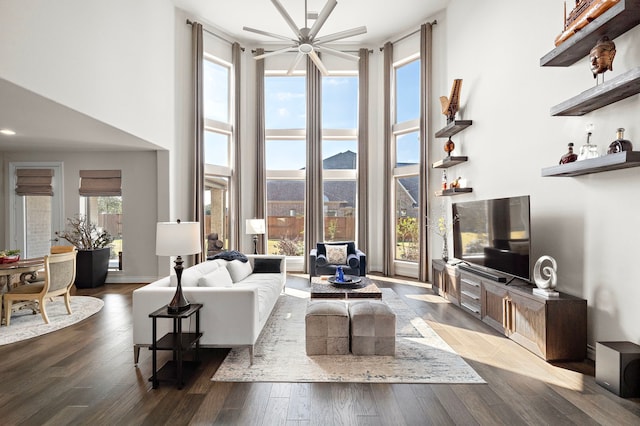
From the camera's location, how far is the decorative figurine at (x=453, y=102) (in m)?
5.59

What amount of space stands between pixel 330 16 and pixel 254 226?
449 centimetres

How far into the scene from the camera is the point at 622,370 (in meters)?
2.52

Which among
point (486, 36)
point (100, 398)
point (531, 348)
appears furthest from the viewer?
point (486, 36)

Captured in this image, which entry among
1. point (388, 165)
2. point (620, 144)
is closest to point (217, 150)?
point (388, 165)

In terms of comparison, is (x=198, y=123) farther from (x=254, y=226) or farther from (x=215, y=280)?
(x=215, y=280)

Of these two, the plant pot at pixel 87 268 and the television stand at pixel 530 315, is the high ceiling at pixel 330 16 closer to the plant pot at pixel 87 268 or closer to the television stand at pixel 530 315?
the plant pot at pixel 87 268

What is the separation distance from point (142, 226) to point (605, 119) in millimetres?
7067

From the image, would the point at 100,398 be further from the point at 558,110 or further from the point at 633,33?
the point at 633,33

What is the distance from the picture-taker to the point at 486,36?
5004 millimetres

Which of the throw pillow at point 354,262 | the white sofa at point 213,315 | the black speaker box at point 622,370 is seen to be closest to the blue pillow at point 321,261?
the throw pillow at point 354,262

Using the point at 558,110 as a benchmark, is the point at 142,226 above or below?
below

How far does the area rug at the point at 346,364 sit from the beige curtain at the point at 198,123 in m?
3.68

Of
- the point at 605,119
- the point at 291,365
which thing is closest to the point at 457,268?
the point at 605,119

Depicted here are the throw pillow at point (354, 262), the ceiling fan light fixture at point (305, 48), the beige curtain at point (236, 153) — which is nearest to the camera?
the ceiling fan light fixture at point (305, 48)
